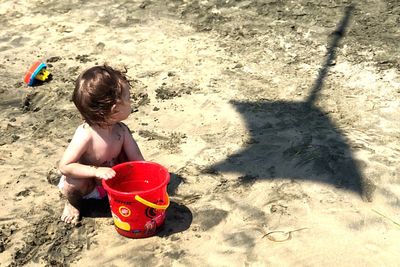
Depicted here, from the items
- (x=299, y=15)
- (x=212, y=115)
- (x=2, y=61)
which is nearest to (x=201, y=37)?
(x=299, y=15)

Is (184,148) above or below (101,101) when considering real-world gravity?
below

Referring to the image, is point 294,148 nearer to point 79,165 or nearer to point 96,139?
point 96,139

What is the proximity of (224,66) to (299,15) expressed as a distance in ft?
4.50

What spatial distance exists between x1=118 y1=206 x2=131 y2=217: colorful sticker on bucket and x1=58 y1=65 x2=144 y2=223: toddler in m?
0.18

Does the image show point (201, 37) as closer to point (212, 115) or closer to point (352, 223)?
point (212, 115)

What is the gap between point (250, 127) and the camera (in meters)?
4.28

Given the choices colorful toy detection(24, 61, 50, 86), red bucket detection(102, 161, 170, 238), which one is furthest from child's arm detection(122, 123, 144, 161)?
colorful toy detection(24, 61, 50, 86)

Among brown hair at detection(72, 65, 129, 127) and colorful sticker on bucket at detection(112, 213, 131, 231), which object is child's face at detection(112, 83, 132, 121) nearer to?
brown hair at detection(72, 65, 129, 127)

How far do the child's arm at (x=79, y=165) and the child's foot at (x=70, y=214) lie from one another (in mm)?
274

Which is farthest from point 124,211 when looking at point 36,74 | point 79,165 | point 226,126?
point 36,74

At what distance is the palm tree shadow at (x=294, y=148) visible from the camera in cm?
363

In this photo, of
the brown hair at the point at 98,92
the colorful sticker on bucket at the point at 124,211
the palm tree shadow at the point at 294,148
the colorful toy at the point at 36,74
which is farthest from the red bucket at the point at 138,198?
the colorful toy at the point at 36,74

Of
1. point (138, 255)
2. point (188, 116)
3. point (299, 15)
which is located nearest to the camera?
point (138, 255)

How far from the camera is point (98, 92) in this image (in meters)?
2.96
